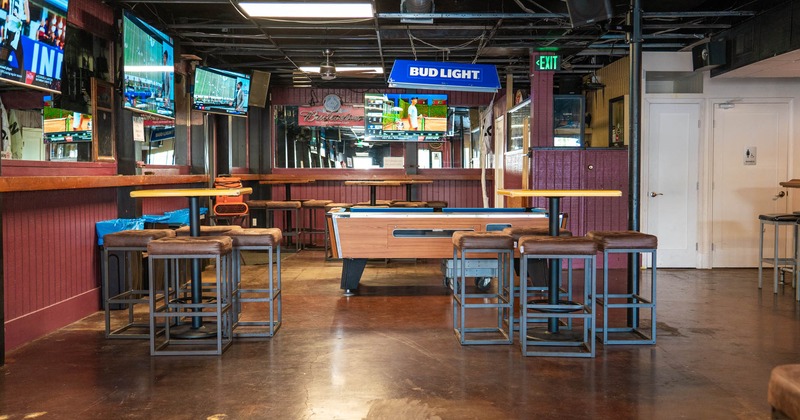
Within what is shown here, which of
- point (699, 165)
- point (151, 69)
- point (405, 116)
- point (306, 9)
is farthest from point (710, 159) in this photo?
point (151, 69)

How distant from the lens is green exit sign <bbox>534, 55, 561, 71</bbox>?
8914 millimetres

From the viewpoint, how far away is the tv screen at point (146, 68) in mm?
6324

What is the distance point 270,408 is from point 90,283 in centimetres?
340

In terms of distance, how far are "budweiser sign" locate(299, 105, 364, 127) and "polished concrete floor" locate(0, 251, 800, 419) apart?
6955 mm

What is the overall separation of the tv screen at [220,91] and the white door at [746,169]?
6.50 meters

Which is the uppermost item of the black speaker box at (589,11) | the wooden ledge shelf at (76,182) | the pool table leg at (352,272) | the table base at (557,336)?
the black speaker box at (589,11)

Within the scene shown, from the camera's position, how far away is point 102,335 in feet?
17.5

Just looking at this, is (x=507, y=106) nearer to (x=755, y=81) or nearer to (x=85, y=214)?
(x=755, y=81)

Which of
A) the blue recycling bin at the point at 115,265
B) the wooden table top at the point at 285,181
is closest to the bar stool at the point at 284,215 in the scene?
the wooden table top at the point at 285,181

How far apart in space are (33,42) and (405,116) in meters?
8.30

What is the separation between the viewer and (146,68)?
22.2ft

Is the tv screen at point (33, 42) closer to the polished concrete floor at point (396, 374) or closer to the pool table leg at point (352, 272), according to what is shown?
the polished concrete floor at point (396, 374)

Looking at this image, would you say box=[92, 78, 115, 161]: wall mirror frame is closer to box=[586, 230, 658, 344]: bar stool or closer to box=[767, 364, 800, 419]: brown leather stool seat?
box=[586, 230, 658, 344]: bar stool

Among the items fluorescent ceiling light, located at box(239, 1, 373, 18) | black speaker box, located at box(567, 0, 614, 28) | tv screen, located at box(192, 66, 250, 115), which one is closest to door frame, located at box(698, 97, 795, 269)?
black speaker box, located at box(567, 0, 614, 28)
